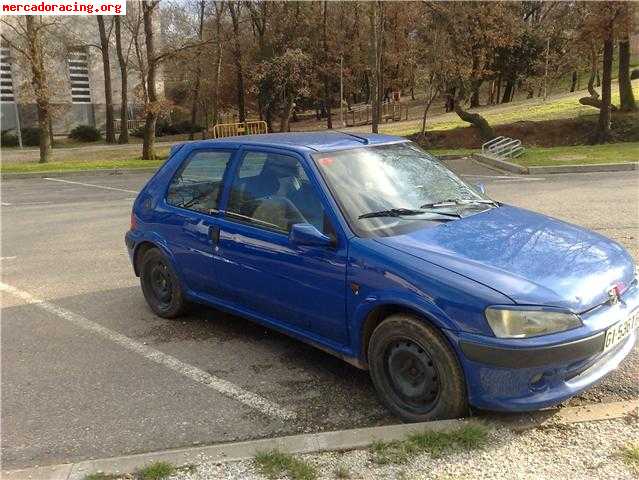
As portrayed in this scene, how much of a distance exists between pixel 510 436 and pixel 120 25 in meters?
38.1

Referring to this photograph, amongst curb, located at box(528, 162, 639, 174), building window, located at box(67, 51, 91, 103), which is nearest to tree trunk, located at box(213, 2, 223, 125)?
building window, located at box(67, 51, 91, 103)

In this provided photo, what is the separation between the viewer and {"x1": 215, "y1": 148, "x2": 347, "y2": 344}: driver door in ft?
12.1

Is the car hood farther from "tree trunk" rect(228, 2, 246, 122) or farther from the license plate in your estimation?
"tree trunk" rect(228, 2, 246, 122)

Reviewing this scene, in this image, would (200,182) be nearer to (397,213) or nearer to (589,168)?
(397,213)

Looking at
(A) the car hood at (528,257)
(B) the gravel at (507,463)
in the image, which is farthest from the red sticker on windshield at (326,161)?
(B) the gravel at (507,463)

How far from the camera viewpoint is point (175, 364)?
172 inches

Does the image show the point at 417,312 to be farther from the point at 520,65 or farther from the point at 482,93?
the point at 482,93

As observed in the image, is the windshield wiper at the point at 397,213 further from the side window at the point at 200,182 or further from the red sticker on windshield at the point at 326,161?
the side window at the point at 200,182

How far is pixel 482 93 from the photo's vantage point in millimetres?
46844

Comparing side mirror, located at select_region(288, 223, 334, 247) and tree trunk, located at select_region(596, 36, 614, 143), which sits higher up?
tree trunk, located at select_region(596, 36, 614, 143)

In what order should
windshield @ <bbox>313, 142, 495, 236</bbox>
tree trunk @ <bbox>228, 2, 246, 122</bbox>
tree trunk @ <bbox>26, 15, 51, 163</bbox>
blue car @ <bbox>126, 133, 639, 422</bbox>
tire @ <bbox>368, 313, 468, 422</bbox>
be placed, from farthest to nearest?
tree trunk @ <bbox>228, 2, 246, 122</bbox> < tree trunk @ <bbox>26, 15, 51, 163</bbox> < windshield @ <bbox>313, 142, 495, 236</bbox> < tire @ <bbox>368, 313, 468, 422</bbox> < blue car @ <bbox>126, 133, 639, 422</bbox>

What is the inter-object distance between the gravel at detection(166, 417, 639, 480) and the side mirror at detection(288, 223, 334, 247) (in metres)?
1.24

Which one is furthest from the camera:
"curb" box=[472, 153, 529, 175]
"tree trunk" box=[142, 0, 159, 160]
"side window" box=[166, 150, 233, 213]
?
"tree trunk" box=[142, 0, 159, 160]

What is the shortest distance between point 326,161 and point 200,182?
4.29ft
